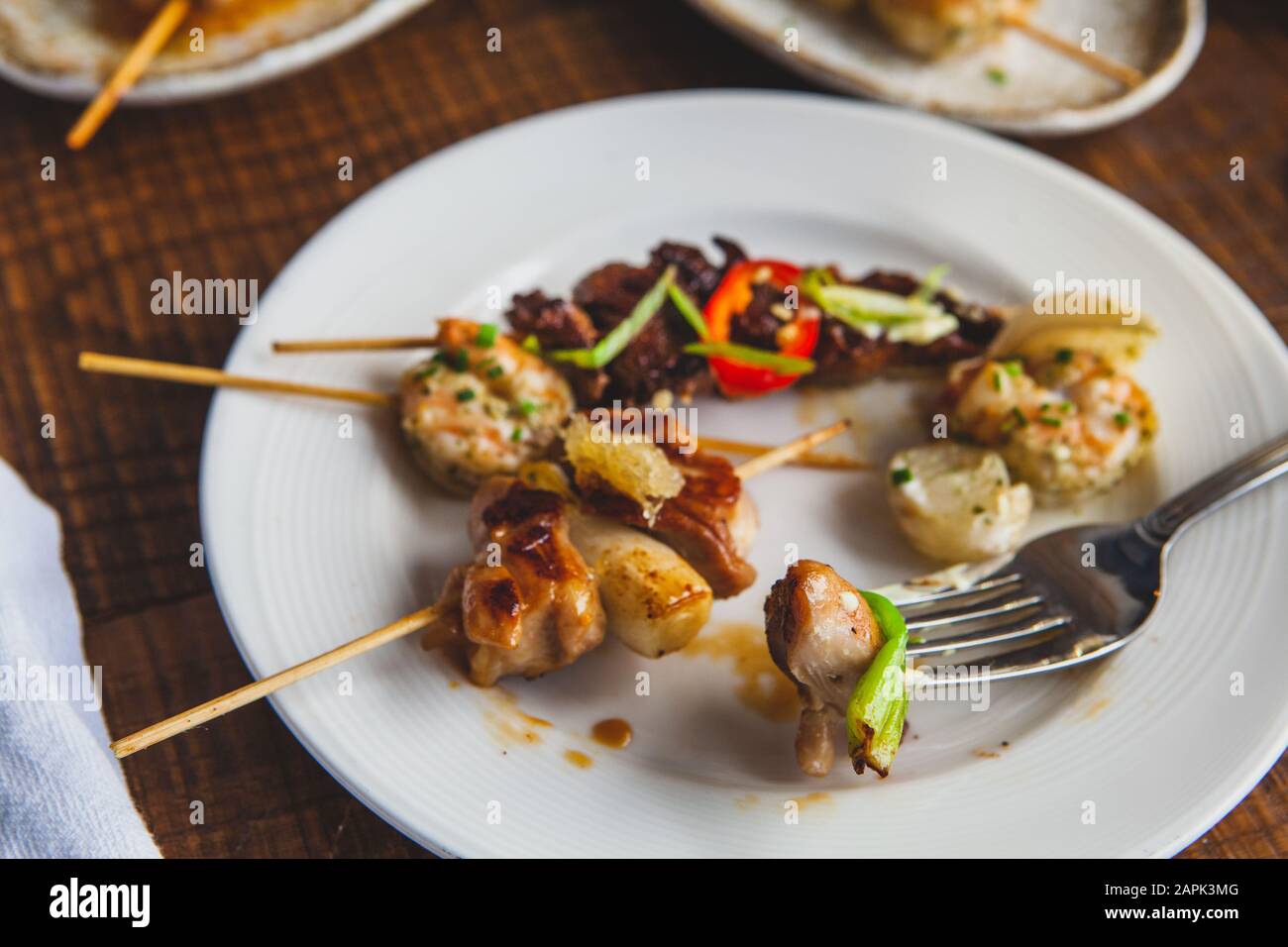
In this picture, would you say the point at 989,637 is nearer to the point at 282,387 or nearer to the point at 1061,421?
the point at 1061,421

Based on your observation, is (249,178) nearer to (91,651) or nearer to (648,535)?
(91,651)

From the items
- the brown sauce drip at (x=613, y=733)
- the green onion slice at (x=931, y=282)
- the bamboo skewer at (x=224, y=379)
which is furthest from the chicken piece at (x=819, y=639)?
the bamboo skewer at (x=224, y=379)

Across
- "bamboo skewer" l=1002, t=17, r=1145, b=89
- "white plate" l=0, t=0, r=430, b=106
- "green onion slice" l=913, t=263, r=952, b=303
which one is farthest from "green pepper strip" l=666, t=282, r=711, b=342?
"bamboo skewer" l=1002, t=17, r=1145, b=89

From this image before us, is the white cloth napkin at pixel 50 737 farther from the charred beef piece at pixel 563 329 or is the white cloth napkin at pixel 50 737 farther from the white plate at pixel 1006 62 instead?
the white plate at pixel 1006 62

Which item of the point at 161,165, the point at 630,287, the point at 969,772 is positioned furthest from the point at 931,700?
the point at 161,165

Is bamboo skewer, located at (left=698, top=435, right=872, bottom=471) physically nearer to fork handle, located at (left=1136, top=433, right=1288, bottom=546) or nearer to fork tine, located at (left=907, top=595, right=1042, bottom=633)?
fork tine, located at (left=907, top=595, right=1042, bottom=633)
